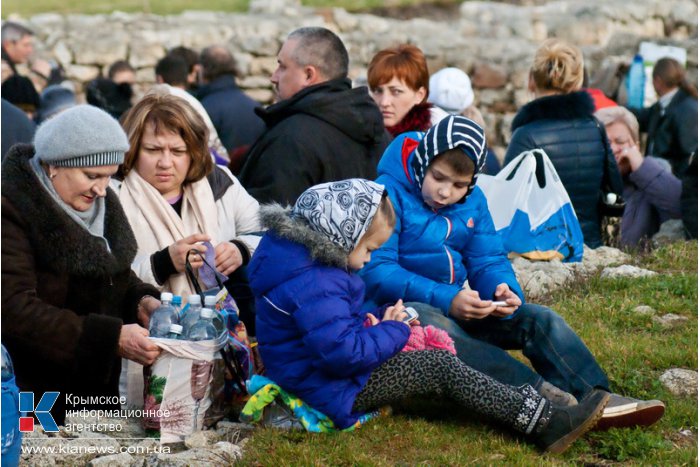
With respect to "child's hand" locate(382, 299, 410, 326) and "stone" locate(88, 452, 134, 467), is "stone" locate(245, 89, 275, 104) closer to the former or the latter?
"child's hand" locate(382, 299, 410, 326)

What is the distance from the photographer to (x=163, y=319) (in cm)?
493

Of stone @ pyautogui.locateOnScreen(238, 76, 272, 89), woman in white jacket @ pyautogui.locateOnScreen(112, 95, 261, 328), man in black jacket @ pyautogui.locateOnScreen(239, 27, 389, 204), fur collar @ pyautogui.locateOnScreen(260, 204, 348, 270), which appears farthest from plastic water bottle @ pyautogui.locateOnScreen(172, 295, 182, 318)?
stone @ pyautogui.locateOnScreen(238, 76, 272, 89)

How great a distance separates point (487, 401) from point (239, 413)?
47.2 inches

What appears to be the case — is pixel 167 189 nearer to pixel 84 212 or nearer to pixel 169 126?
pixel 169 126


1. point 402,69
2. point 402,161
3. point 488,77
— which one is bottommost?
point 488,77

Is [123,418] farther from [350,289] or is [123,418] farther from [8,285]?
[350,289]

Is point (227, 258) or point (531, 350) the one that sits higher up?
point (227, 258)

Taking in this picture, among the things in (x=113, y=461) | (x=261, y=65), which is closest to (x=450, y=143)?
(x=113, y=461)

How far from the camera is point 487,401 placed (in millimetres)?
4805

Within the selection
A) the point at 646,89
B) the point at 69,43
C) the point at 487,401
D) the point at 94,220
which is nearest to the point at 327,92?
the point at 94,220

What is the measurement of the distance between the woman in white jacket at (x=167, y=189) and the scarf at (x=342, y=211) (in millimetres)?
914

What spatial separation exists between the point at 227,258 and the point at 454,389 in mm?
1375

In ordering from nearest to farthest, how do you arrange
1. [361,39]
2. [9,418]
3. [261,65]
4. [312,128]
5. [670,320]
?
1. [9,418]
2. [312,128]
3. [670,320]
4. [261,65]
5. [361,39]

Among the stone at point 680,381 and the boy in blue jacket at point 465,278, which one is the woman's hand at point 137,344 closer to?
the boy in blue jacket at point 465,278
